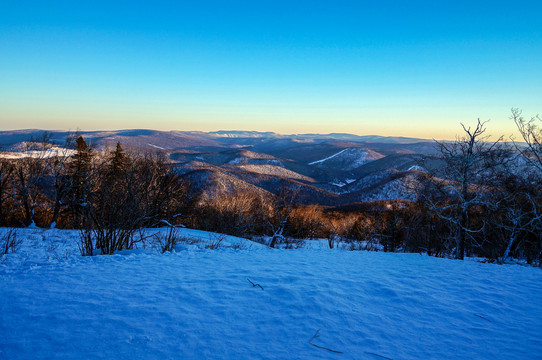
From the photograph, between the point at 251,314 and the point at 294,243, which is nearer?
the point at 251,314

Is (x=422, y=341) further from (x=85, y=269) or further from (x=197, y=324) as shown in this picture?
(x=85, y=269)

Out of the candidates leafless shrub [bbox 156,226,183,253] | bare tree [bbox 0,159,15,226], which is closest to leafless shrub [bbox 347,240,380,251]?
leafless shrub [bbox 156,226,183,253]

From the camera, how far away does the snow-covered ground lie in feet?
8.18

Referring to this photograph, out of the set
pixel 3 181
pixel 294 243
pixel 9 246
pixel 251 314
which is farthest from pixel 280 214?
pixel 3 181

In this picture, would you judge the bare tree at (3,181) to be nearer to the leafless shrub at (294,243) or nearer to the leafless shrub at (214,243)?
the leafless shrub at (214,243)

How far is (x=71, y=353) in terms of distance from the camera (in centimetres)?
227

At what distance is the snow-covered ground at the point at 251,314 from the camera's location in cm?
249

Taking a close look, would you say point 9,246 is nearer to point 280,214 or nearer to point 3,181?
point 280,214

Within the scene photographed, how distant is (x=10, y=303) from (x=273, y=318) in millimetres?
2986

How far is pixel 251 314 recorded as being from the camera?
320 centimetres

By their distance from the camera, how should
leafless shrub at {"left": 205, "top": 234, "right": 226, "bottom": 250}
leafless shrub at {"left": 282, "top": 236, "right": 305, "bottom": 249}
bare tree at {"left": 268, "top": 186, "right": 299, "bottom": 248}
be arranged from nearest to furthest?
1. leafless shrub at {"left": 205, "top": 234, "right": 226, "bottom": 250}
2. leafless shrub at {"left": 282, "top": 236, "right": 305, "bottom": 249}
3. bare tree at {"left": 268, "top": 186, "right": 299, "bottom": 248}

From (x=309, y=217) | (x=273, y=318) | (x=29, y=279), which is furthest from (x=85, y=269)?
(x=309, y=217)

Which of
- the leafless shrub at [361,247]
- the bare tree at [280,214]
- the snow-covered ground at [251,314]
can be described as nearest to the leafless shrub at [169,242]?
the snow-covered ground at [251,314]

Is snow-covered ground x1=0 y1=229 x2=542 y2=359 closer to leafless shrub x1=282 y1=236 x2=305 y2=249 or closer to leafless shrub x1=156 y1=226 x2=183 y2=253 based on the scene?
leafless shrub x1=156 y1=226 x2=183 y2=253
